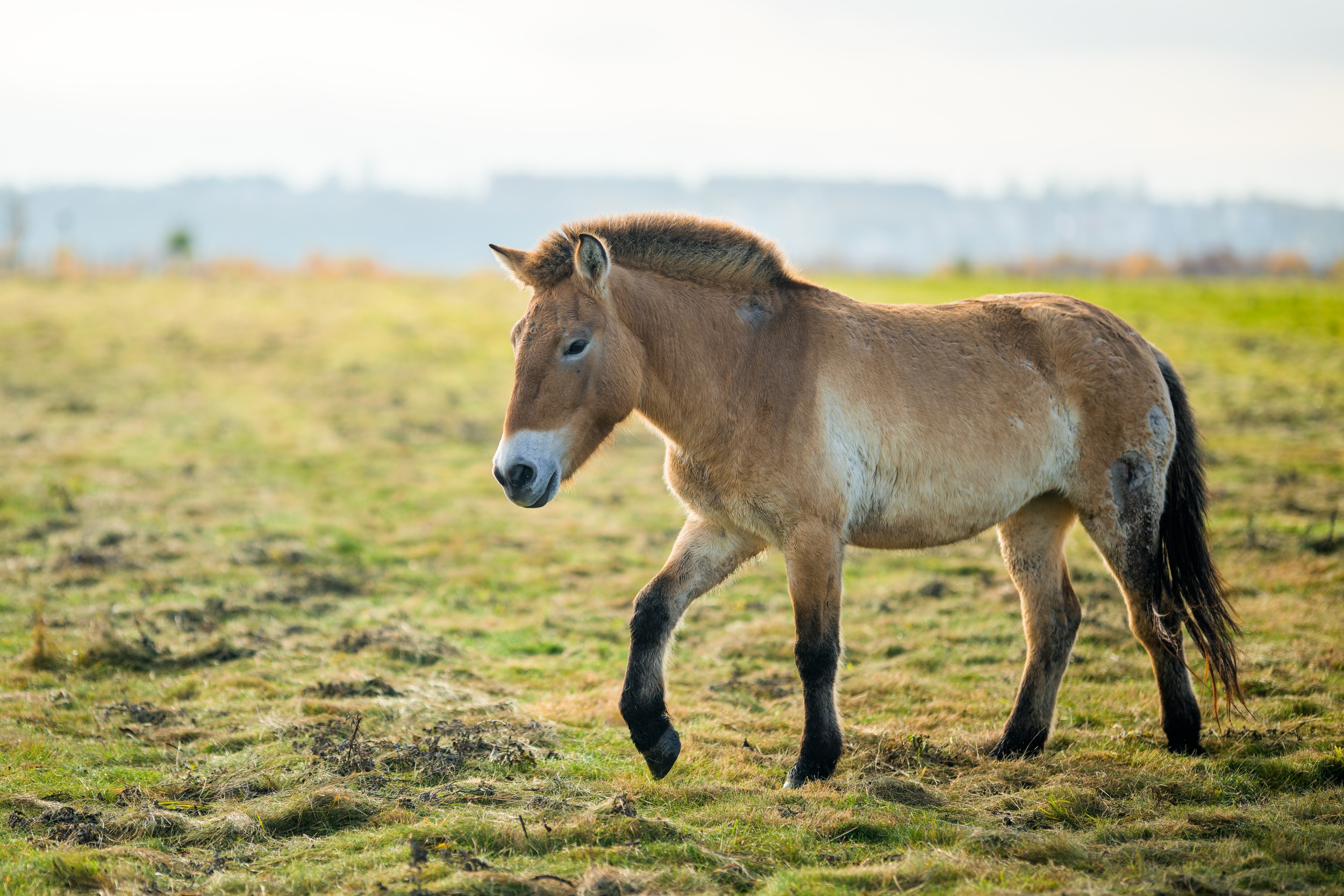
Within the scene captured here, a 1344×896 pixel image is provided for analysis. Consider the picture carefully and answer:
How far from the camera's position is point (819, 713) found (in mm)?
4930

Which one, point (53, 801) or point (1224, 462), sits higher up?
point (1224, 462)

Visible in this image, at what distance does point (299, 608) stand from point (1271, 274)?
42723 mm

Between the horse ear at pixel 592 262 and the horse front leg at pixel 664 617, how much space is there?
54.5 inches

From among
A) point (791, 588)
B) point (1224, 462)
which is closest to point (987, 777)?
point (791, 588)

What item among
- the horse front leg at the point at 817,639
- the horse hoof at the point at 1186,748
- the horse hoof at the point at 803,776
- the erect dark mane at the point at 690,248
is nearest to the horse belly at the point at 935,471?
the horse front leg at the point at 817,639

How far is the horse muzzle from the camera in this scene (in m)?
4.62

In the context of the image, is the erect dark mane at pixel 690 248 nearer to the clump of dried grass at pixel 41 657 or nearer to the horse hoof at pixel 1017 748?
the horse hoof at pixel 1017 748

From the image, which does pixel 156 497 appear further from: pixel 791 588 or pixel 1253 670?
pixel 1253 670

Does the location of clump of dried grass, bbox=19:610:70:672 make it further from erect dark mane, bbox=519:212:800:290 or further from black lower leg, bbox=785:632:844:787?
black lower leg, bbox=785:632:844:787

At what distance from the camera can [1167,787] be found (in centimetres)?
476

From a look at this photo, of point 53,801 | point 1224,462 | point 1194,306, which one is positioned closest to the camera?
point 53,801

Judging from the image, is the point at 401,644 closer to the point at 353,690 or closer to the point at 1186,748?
the point at 353,690

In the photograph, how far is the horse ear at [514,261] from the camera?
5.10 meters

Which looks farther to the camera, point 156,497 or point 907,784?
point 156,497
